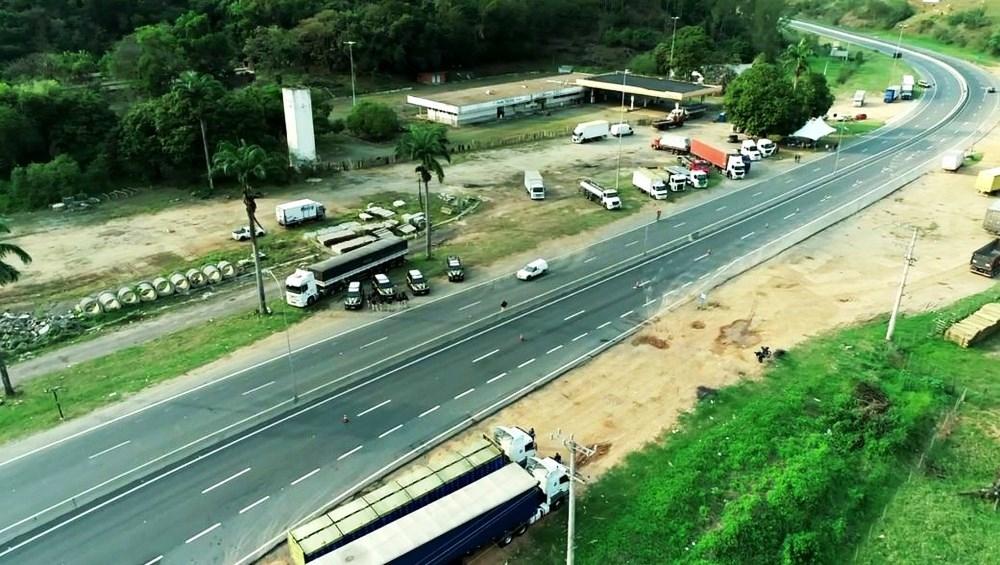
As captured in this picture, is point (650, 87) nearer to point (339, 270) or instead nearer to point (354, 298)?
point (339, 270)

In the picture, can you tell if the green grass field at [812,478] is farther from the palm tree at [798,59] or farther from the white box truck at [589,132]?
the palm tree at [798,59]

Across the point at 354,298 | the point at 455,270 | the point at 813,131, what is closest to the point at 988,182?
the point at 813,131

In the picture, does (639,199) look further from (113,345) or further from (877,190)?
(113,345)

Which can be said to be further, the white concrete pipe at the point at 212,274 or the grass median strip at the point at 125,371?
the white concrete pipe at the point at 212,274

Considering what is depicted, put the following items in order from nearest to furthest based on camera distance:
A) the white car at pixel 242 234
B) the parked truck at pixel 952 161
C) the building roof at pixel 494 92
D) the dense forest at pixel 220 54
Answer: the white car at pixel 242 234, the dense forest at pixel 220 54, the parked truck at pixel 952 161, the building roof at pixel 494 92

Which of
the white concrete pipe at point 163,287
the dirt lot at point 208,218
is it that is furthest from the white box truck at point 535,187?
the white concrete pipe at point 163,287

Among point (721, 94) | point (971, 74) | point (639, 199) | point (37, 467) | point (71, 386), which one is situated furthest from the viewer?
point (971, 74)

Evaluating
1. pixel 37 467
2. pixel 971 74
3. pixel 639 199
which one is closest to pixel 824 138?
pixel 639 199
